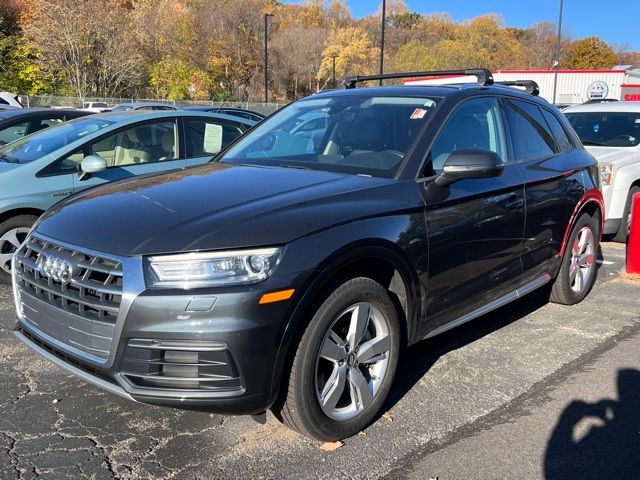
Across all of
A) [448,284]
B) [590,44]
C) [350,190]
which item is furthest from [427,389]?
[590,44]

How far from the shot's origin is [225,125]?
6.71 metres

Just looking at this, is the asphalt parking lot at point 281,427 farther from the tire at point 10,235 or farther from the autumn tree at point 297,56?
the autumn tree at point 297,56

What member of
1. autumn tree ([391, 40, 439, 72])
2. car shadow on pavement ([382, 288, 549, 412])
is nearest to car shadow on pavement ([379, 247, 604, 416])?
car shadow on pavement ([382, 288, 549, 412])

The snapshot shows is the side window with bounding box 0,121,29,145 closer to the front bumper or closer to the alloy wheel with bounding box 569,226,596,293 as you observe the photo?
the front bumper

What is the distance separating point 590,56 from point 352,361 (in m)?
82.9

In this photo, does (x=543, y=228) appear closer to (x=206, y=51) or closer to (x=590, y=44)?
(x=206, y=51)

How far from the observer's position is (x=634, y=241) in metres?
6.30

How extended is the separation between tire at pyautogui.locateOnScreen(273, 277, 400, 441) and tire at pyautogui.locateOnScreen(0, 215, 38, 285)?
139 inches

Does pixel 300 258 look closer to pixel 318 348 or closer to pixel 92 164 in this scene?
pixel 318 348

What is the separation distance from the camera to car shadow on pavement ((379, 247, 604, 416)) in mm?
3652

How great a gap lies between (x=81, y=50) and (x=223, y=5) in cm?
2701

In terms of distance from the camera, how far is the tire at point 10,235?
199 inches

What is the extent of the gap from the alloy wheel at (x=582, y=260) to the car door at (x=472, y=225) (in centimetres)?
125

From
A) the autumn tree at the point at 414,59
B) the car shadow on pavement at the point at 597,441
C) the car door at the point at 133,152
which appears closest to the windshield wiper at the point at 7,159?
the car door at the point at 133,152
